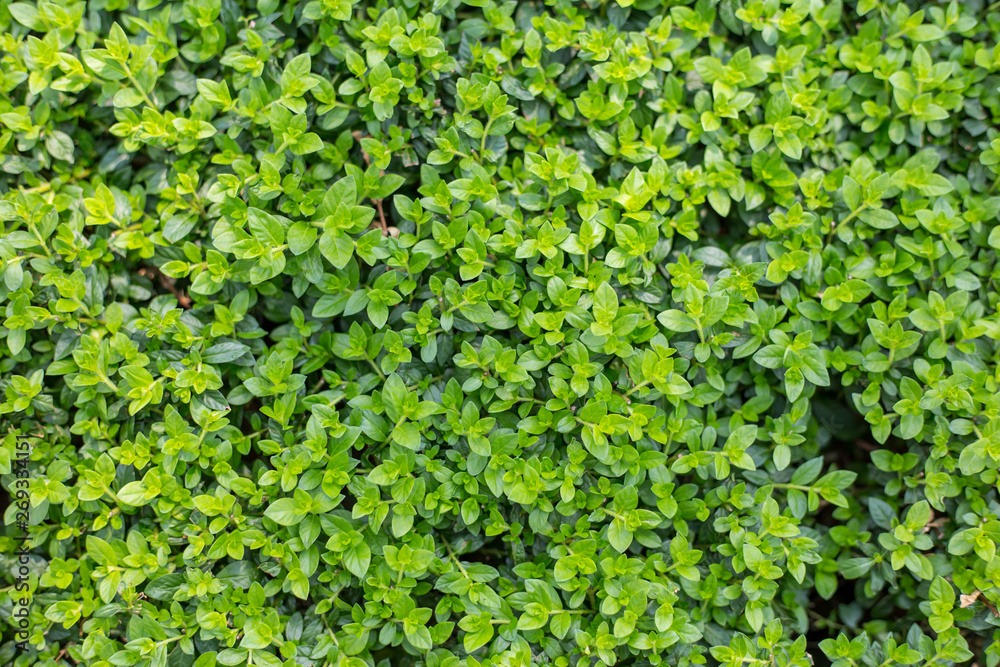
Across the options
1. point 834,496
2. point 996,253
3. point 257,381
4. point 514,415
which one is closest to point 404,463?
point 514,415

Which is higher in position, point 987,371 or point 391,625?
point 987,371

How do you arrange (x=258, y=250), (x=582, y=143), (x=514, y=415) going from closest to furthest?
1. (x=258, y=250)
2. (x=514, y=415)
3. (x=582, y=143)

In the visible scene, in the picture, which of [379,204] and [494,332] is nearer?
[494,332]

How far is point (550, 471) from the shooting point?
7.74 ft

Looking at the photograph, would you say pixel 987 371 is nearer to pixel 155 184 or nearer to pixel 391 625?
pixel 391 625

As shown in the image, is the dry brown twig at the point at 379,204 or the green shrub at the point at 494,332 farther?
the dry brown twig at the point at 379,204

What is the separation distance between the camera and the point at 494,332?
8.26 feet

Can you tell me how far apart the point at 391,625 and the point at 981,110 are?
9.70 feet

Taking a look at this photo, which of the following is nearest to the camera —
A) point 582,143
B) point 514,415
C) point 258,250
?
point 258,250

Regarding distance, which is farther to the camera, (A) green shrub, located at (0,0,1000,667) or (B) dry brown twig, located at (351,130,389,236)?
(B) dry brown twig, located at (351,130,389,236)

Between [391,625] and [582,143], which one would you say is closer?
[391,625]

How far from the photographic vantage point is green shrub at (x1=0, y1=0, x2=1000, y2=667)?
234cm

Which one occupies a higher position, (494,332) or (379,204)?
(379,204)

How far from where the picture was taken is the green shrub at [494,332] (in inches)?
92.1
